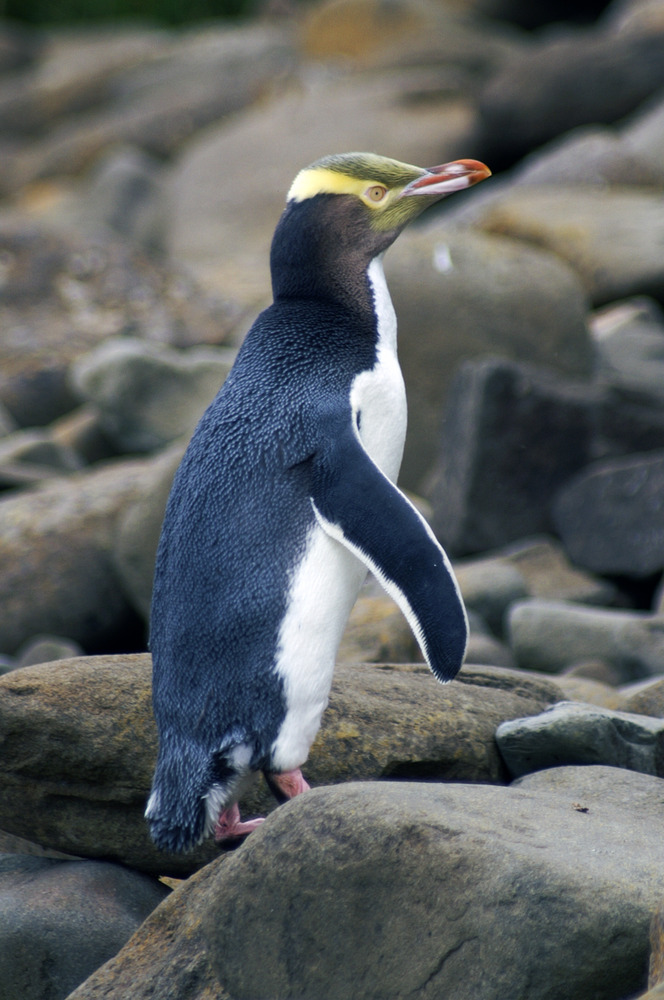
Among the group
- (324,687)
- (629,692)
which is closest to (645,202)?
(629,692)

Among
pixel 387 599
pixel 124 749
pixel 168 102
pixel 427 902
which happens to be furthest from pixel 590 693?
pixel 168 102

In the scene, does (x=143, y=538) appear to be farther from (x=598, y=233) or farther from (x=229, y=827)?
(x=598, y=233)

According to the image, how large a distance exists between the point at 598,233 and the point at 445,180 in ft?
22.0

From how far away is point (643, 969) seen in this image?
94.3 inches

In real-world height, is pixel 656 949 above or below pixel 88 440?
above

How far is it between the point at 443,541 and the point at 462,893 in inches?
179

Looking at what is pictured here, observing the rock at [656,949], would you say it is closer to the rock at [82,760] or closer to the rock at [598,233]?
the rock at [82,760]

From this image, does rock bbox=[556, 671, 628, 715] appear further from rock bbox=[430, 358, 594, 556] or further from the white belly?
rock bbox=[430, 358, 594, 556]

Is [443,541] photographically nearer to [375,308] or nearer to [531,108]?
[375,308]

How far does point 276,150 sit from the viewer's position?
1608cm

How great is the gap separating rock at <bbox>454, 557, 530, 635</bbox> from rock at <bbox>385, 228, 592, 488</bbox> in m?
1.79

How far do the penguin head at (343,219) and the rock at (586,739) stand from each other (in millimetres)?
1238

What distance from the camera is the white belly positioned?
2840mm

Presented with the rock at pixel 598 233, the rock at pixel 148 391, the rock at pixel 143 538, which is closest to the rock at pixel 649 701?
the rock at pixel 143 538
